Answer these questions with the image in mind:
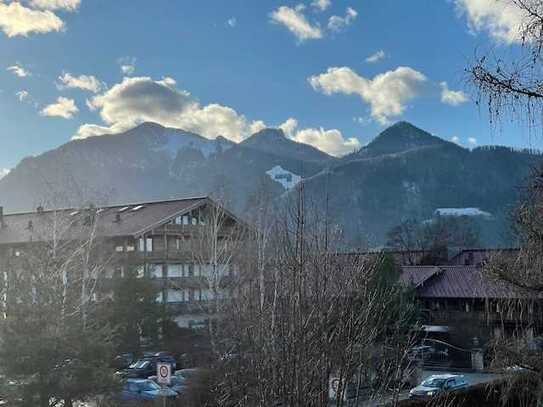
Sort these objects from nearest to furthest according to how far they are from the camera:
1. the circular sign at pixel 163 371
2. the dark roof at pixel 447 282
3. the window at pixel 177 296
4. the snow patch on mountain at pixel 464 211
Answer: the circular sign at pixel 163 371 < the dark roof at pixel 447 282 < the window at pixel 177 296 < the snow patch on mountain at pixel 464 211

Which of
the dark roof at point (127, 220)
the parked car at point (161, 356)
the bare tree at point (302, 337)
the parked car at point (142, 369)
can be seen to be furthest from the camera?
the dark roof at point (127, 220)

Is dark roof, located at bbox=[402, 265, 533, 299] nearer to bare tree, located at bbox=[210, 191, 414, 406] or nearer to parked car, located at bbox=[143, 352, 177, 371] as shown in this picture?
parked car, located at bbox=[143, 352, 177, 371]

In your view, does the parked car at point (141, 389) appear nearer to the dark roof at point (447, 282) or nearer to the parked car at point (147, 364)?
the parked car at point (147, 364)

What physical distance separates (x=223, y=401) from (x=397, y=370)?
59.4 inches

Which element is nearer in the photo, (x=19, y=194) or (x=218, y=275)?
(x=218, y=275)

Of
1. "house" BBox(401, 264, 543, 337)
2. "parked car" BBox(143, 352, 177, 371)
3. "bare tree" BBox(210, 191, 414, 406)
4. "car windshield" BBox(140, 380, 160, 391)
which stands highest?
"bare tree" BBox(210, 191, 414, 406)

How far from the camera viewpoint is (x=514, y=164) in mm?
161625

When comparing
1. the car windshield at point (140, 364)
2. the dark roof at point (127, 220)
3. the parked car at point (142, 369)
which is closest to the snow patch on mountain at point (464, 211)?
the dark roof at point (127, 220)

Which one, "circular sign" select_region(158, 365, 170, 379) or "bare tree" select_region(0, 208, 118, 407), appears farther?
"bare tree" select_region(0, 208, 118, 407)

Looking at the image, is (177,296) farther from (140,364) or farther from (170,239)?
(140,364)

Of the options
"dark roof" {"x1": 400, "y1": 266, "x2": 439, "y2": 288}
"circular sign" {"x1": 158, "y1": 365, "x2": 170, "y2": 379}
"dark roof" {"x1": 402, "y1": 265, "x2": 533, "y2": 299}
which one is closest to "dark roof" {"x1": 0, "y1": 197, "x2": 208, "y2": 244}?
"dark roof" {"x1": 400, "y1": 266, "x2": 439, "y2": 288}

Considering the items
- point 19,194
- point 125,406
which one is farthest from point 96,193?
point 19,194

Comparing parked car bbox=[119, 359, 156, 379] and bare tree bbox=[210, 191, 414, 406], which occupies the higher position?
bare tree bbox=[210, 191, 414, 406]

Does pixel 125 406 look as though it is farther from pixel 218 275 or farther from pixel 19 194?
pixel 19 194
